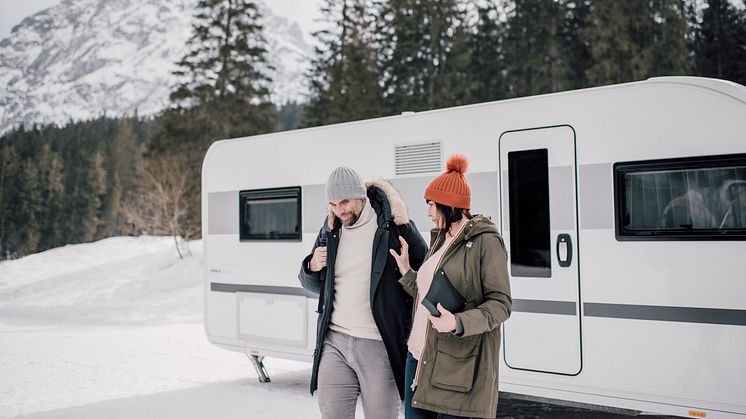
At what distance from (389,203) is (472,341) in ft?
2.76

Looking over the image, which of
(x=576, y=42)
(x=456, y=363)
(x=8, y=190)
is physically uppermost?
(x=576, y=42)

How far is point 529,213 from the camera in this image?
4902mm

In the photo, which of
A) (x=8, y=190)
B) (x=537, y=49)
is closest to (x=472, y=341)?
(x=537, y=49)

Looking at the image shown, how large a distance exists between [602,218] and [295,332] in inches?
119

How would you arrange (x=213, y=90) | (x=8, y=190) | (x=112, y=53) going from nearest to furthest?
(x=213, y=90), (x=8, y=190), (x=112, y=53)

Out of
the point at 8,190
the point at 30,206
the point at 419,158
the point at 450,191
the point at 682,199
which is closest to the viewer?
the point at 450,191

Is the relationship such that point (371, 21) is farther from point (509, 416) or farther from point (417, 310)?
point (417, 310)

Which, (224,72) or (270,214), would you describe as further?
(224,72)

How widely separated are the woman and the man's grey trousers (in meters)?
0.28

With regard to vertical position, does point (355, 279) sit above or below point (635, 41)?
below

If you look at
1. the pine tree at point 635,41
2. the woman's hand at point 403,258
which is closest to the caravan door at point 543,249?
the woman's hand at point 403,258

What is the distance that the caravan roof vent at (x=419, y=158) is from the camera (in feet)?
18.1

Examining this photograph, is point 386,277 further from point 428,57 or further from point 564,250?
point 428,57

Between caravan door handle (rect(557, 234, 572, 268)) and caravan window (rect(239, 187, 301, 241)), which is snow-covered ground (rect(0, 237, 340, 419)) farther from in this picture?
caravan door handle (rect(557, 234, 572, 268))
